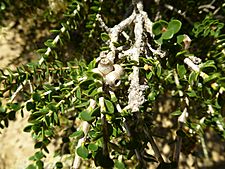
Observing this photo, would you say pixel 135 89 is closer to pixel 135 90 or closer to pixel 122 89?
pixel 135 90

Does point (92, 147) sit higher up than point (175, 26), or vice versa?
point (175, 26)

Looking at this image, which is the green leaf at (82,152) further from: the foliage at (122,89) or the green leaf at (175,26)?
the green leaf at (175,26)

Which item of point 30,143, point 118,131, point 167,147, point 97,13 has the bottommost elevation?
point 167,147

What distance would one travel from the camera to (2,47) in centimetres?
196

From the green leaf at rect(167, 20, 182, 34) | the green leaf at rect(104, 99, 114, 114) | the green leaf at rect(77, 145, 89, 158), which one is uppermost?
the green leaf at rect(167, 20, 182, 34)

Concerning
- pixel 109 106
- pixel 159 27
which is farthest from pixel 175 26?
pixel 109 106

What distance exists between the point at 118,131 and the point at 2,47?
1.44 metres

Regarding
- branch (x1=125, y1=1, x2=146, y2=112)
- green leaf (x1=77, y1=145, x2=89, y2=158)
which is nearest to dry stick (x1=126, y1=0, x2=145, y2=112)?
branch (x1=125, y1=1, x2=146, y2=112)

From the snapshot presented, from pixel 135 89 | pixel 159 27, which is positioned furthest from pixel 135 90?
pixel 159 27

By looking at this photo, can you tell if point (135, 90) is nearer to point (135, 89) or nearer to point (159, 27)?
point (135, 89)

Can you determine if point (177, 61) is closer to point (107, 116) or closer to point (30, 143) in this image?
point (107, 116)

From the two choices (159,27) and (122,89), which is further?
(122,89)

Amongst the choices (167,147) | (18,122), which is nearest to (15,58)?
(18,122)

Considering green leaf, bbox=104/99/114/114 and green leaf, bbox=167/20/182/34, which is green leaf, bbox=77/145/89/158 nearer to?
green leaf, bbox=104/99/114/114
